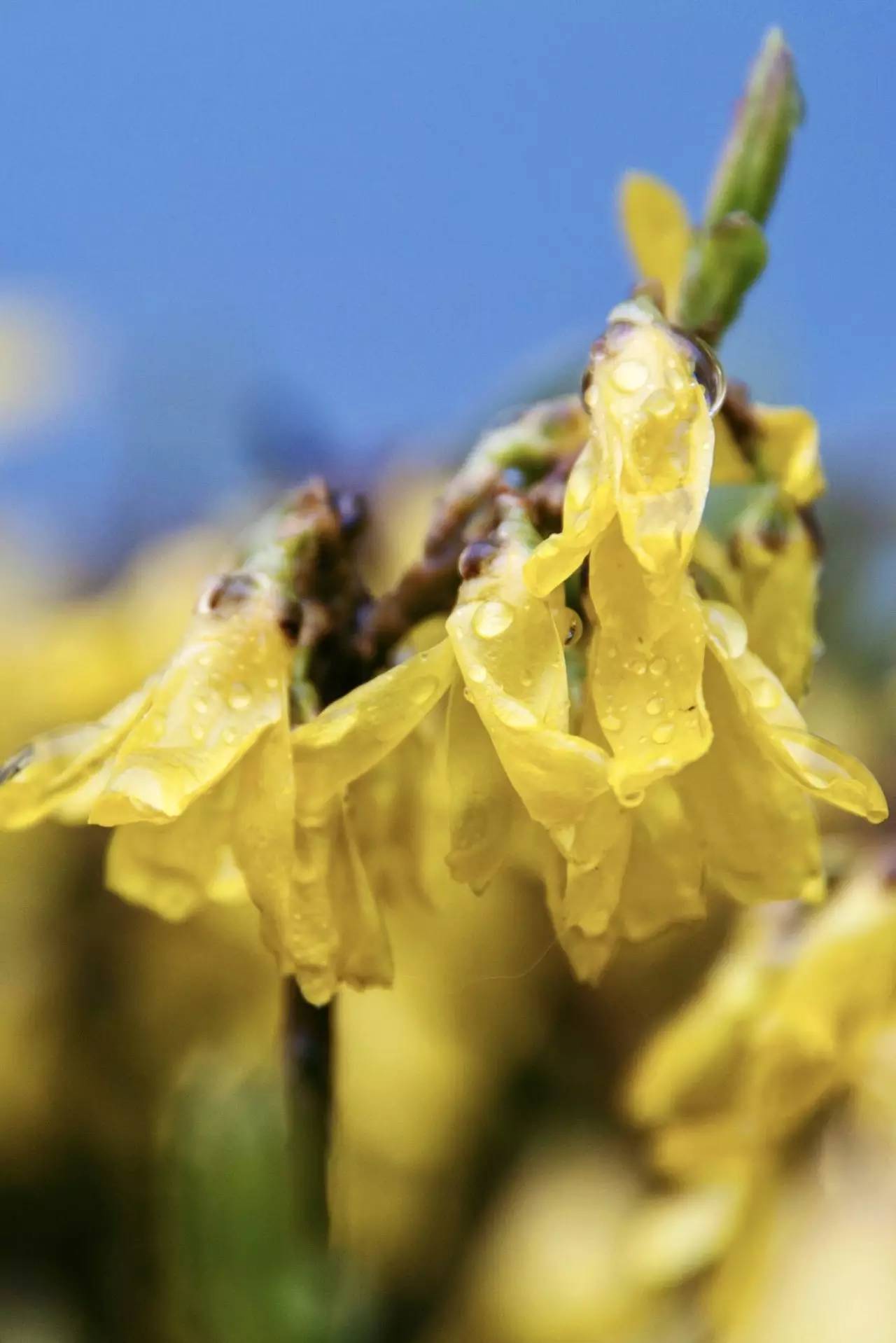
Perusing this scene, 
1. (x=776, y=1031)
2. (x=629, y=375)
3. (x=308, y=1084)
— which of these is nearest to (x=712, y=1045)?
(x=776, y=1031)

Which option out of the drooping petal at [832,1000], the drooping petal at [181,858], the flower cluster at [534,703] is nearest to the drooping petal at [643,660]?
the flower cluster at [534,703]

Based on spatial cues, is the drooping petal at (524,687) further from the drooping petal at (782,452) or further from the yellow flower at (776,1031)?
the yellow flower at (776,1031)

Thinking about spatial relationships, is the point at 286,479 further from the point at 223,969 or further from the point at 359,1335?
the point at 359,1335

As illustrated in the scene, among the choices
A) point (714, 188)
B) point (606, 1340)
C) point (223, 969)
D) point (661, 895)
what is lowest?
point (606, 1340)

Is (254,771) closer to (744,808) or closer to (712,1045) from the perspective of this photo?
(744,808)

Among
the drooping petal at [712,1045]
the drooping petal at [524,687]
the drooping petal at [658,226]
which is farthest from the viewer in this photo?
the drooping petal at [712,1045]

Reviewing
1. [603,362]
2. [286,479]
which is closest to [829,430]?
[286,479]
